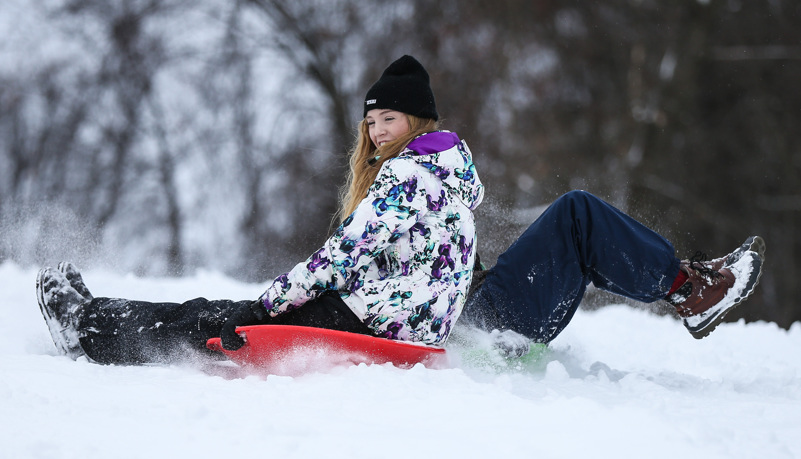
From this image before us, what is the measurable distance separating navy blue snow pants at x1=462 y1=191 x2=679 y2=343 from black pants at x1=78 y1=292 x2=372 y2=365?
0.75 metres

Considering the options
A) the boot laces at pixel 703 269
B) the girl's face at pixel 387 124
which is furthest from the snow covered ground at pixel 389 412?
the girl's face at pixel 387 124

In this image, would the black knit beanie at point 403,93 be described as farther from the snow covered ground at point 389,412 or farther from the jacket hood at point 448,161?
the snow covered ground at point 389,412

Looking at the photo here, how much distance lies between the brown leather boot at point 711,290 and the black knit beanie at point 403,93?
89cm

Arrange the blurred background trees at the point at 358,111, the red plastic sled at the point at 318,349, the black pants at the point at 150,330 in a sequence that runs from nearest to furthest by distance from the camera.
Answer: the red plastic sled at the point at 318,349, the black pants at the point at 150,330, the blurred background trees at the point at 358,111

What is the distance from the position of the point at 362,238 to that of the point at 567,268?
643 millimetres

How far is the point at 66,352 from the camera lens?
7.50 ft

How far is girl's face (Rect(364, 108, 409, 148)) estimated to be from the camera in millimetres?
A: 2328

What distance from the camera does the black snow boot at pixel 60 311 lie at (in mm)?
2285

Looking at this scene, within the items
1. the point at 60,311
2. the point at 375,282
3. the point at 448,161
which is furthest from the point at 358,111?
the point at 375,282

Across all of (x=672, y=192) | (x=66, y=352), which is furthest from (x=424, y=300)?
(x=672, y=192)

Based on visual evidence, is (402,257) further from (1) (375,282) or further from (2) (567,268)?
(2) (567,268)

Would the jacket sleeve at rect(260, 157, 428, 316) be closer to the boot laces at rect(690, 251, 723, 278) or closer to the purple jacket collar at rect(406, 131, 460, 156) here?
the purple jacket collar at rect(406, 131, 460, 156)

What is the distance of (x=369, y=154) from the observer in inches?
95.5

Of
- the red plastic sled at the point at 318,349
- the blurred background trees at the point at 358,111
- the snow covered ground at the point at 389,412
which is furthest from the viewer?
the blurred background trees at the point at 358,111
